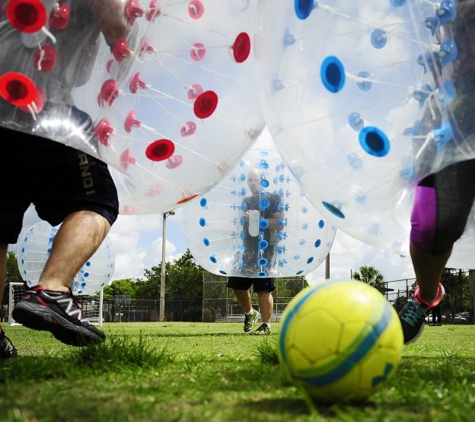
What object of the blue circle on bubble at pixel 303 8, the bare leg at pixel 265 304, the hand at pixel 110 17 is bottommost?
the bare leg at pixel 265 304

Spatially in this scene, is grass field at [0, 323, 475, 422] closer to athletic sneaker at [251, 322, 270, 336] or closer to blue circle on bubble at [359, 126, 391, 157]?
blue circle on bubble at [359, 126, 391, 157]

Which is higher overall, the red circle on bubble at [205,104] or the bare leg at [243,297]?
the red circle on bubble at [205,104]

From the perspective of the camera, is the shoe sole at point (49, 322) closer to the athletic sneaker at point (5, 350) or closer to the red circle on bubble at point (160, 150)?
the athletic sneaker at point (5, 350)

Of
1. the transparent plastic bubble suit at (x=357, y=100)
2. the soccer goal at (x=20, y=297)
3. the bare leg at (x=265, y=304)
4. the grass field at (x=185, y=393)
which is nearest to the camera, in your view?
the grass field at (x=185, y=393)

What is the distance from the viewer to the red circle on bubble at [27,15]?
7.54 ft

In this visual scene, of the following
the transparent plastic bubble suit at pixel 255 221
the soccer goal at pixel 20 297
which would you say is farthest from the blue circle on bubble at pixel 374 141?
the soccer goal at pixel 20 297

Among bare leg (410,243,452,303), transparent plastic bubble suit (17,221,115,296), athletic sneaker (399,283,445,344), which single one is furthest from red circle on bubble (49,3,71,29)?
transparent plastic bubble suit (17,221,115,296)

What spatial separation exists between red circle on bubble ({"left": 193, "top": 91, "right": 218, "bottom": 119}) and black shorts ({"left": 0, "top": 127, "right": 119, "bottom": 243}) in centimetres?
59

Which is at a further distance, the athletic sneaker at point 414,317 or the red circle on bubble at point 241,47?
the athletic sneaker at point 414,317

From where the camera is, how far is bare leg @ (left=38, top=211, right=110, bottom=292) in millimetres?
2401

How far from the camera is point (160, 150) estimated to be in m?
2.88

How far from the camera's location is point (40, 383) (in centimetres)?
200

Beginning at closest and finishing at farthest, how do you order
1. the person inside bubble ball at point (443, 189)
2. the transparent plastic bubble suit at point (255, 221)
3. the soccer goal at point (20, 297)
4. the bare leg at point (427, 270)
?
the person inside bubble ball at point (443, 189), the bare leg at point (427, 270), the transparent plastic bubble suit at point (255, 221), the soccer goal at point (20, 297)

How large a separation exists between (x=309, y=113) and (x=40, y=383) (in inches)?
63.1
